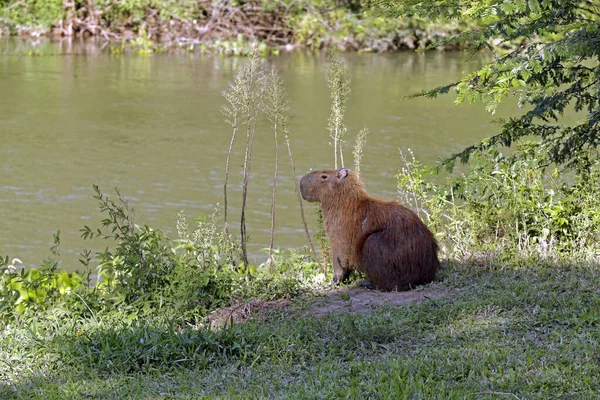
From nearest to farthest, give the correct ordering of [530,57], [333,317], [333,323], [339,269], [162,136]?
[333,323] → [333,317] → [530,57] → [339,269] → [162,136]

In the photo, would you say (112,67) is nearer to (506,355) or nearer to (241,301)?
(241,301)

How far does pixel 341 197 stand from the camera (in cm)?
611

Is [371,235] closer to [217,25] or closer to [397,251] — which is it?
[397,251]

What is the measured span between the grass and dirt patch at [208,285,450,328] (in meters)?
0.11

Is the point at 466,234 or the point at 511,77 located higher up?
the point at 511,77

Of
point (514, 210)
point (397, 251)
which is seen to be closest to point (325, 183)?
point (397, 251)

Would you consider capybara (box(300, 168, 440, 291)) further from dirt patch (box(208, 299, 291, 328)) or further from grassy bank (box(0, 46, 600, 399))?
dirt patch (box(208, 299, 291, 328))

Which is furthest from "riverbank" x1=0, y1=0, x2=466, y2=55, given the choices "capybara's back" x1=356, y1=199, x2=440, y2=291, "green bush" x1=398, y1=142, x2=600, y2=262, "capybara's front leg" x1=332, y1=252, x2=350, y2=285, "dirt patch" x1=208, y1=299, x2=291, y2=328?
"dirt patch" x1=208, y1=299, x2=291, y2=328

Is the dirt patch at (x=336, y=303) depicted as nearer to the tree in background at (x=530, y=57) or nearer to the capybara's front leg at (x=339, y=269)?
the capybara's front leg at (x=339, y=269)

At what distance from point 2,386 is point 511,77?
3.30 m

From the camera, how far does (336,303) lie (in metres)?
5.68

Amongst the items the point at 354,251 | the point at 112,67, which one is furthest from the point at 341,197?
the point at 112,67

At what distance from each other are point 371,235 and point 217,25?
15.6 meters

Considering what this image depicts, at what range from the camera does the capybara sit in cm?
579
